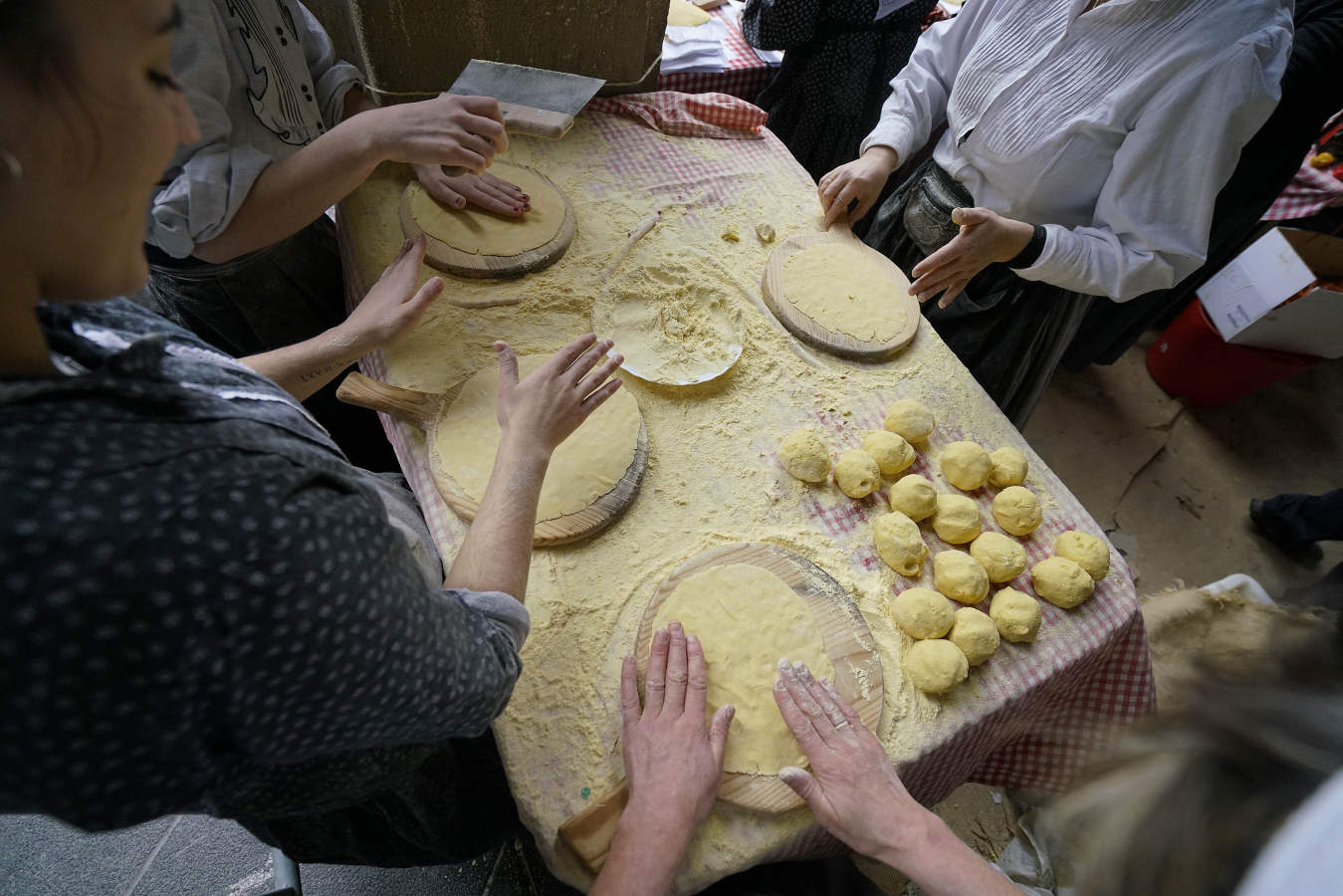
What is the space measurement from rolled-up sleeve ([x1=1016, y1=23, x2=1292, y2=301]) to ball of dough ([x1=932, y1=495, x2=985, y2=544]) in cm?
83

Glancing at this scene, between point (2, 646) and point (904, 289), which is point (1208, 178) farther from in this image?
point (2, 646)

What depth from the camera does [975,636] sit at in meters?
1.27

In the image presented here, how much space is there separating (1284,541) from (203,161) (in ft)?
16.0

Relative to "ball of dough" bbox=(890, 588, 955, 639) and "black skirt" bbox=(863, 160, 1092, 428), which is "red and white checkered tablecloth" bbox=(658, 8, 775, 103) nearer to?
"black skirt" bbox=(863, 160, 1092, 428)

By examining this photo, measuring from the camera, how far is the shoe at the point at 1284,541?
324 cm

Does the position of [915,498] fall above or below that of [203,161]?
below

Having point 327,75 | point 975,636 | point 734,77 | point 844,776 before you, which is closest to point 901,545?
point 975,636

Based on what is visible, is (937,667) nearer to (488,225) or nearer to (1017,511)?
(1017,511)

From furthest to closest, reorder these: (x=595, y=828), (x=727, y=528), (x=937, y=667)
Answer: (x=727, y=528) < (x=937, y=667) < (x=595, y=828)

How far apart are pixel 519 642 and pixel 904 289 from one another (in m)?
1.55

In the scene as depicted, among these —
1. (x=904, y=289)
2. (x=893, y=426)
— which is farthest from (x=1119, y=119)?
(x=893, y=426)

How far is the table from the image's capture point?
117 cm

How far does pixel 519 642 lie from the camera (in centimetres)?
103

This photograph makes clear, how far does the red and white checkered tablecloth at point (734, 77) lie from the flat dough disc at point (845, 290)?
5.14 ft
